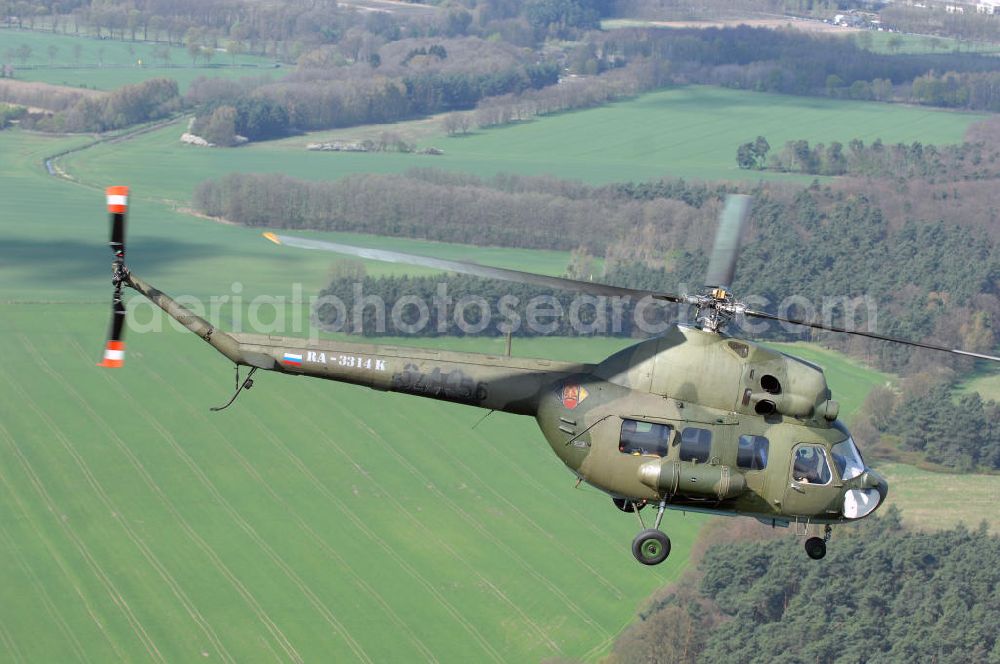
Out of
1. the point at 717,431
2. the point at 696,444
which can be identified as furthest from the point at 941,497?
the point at 696,444

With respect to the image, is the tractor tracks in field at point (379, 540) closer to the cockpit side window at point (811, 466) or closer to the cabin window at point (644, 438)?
the cabin window at point (644, 438)

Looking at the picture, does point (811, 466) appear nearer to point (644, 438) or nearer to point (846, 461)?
point (846, 461)

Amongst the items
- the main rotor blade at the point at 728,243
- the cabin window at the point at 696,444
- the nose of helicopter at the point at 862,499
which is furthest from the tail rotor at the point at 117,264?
the nose of helicopter at the point at 862,499

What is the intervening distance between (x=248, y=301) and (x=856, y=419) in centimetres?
Result: 4520

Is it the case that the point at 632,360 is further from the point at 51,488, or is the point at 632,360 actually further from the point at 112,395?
the point at 112,395

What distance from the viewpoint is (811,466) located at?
101 feet

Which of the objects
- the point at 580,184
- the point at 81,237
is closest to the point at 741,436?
the point at 81,237

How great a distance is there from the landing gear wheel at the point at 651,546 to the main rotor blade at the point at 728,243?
17.7 ft

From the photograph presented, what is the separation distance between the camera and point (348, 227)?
142625 mm

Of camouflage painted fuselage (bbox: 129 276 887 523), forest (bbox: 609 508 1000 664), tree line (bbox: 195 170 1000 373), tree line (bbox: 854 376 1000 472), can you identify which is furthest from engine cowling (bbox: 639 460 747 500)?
tree line (bbox: 195 170 1000 373)

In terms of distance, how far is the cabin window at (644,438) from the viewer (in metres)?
30.9

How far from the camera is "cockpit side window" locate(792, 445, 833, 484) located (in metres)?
30.8

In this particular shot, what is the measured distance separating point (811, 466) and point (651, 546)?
3.78 meters

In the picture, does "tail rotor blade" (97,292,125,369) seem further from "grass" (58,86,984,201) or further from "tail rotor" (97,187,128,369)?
"grass" (58,86,984,201)
